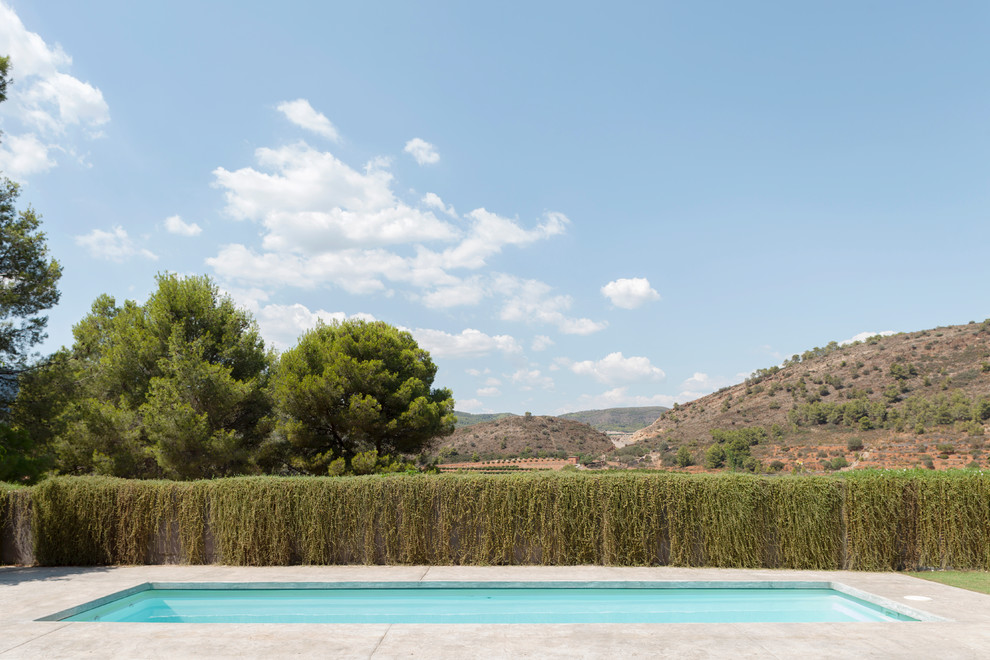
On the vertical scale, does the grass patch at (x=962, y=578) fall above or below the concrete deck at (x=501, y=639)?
below

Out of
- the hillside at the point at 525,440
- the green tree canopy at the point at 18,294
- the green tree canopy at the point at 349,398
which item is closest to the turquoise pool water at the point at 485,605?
the green tree canopy at the point at 18,294

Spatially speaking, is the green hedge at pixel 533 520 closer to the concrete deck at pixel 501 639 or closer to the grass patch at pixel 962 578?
the grass patch at pixel 962 578

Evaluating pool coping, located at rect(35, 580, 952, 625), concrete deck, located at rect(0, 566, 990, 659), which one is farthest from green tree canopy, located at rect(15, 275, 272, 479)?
concrete deck, located at rect(0, 566, 990, 659)

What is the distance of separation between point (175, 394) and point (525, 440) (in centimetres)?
4815

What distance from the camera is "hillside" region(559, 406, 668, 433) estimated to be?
96.7 m

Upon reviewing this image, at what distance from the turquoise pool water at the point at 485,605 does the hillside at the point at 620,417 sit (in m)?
86.2

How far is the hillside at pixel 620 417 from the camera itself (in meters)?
96.7

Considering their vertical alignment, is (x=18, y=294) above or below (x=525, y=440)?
above

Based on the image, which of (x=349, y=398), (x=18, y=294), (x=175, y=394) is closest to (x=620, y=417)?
(x=349, y=398)

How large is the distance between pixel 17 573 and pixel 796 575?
1339cm

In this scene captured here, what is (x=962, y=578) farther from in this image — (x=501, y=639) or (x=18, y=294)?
(x=18, y=294)

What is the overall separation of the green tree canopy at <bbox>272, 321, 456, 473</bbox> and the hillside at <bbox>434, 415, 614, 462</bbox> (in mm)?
34425

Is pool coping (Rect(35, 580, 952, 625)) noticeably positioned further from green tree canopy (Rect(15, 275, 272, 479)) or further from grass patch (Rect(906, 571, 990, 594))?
green tree canopy (Rect(15, 275, 272, 479))

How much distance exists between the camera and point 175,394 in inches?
680
